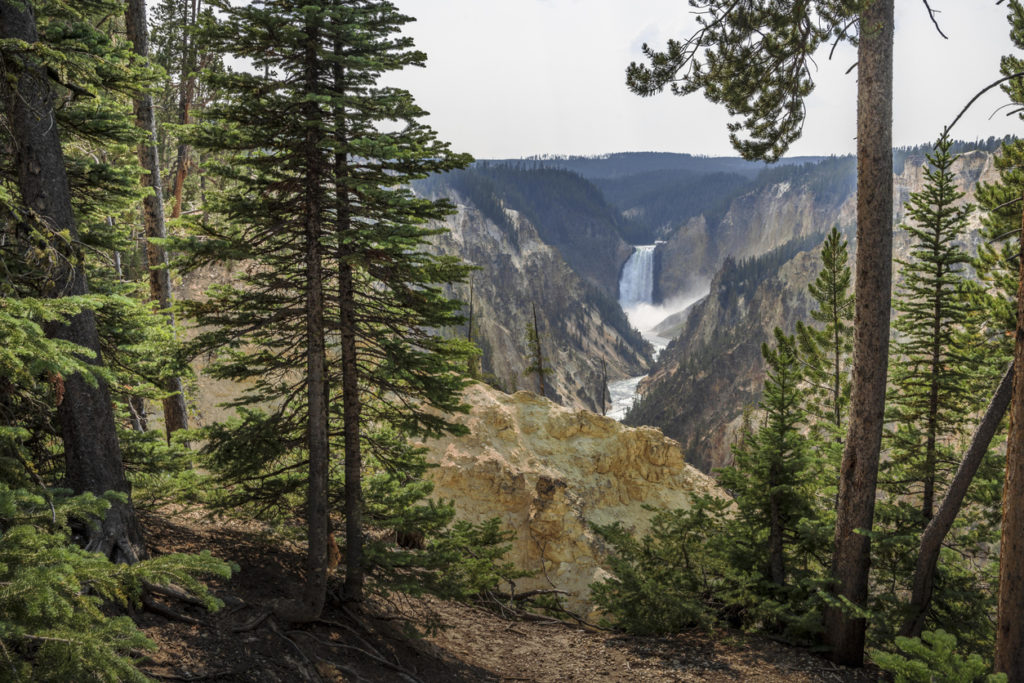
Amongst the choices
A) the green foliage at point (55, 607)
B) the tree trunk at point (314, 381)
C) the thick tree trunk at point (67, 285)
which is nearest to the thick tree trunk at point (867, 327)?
the tree trunk at point (314, 381)

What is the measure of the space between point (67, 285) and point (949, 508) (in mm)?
8625

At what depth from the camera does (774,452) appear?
884cm

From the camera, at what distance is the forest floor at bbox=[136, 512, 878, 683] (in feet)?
17.2

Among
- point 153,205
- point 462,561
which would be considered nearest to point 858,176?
point 462,561

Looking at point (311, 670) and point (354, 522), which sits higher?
point (354, 522)

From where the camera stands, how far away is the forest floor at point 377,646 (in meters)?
5.23

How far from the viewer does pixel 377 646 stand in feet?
21.9

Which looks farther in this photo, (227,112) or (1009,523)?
(227,112)

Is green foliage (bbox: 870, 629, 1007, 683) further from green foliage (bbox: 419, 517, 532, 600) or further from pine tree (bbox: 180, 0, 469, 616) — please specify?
pine tree (bbox: 180, 0, 469, 616)

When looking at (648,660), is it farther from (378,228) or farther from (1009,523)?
(378,228)

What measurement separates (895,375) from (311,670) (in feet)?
32.8

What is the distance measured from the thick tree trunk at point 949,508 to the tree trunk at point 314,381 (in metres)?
6.61

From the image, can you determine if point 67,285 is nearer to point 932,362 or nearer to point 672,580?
point 672,580

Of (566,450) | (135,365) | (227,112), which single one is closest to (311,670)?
(135,365)
